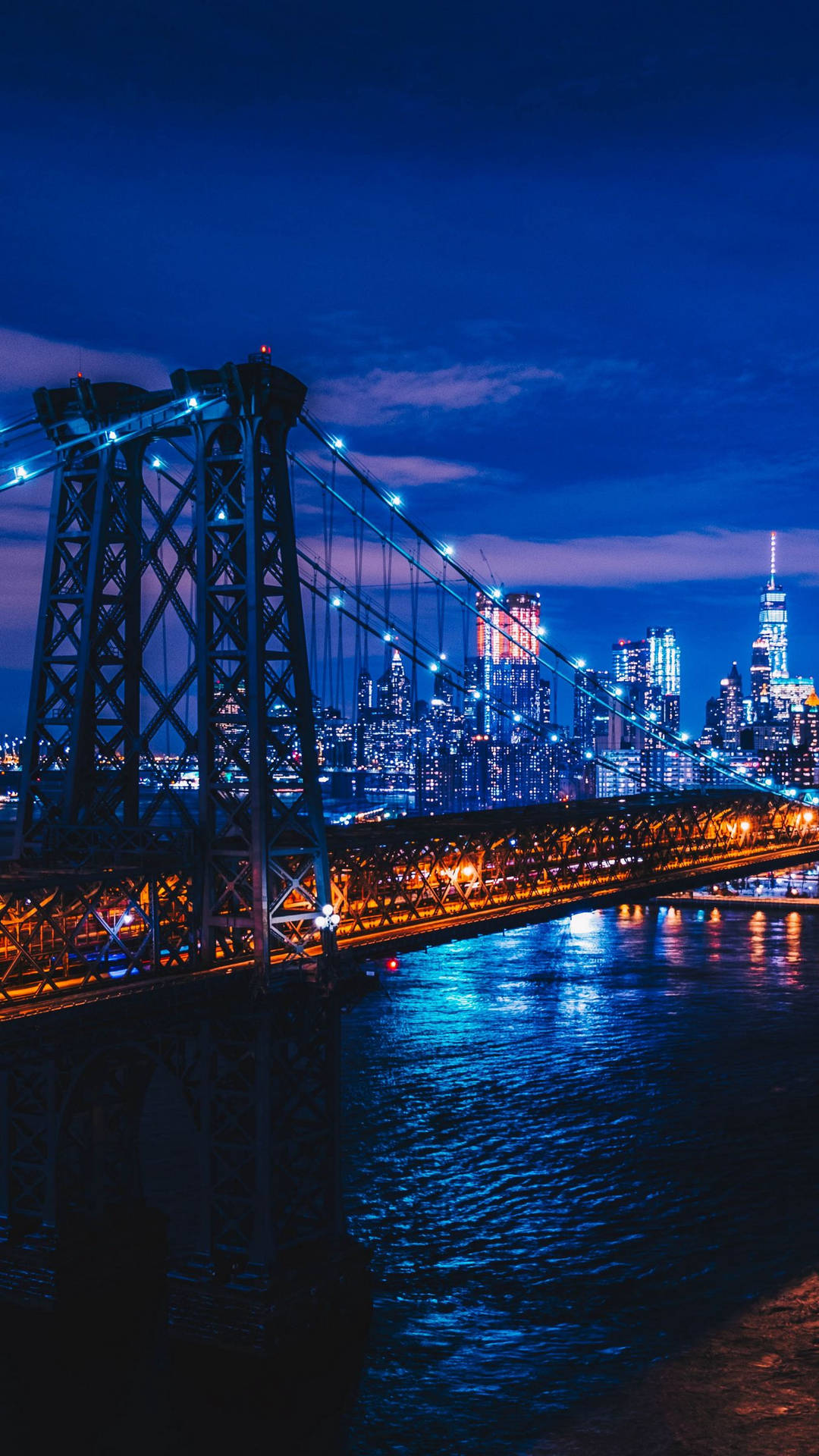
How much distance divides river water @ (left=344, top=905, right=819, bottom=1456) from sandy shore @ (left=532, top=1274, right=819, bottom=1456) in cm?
55

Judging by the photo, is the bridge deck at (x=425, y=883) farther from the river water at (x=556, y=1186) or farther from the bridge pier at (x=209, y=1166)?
the river water at (x=556, y=1186)

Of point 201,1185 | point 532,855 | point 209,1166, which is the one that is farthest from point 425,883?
point 209,1166

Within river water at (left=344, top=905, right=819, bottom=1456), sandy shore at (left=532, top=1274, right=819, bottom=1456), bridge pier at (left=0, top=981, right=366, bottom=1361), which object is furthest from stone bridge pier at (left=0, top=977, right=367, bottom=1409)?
sandy shore at (left=532, top=1274, right=819, bottom=1456)

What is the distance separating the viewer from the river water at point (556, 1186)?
27.4m

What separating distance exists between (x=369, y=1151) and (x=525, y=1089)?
10079 millimetres

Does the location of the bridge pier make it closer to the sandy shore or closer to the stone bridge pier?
the stone bridge pier

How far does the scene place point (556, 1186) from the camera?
3831 cm

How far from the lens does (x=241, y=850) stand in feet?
91.9

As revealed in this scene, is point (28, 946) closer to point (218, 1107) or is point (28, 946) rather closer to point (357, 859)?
point (218, 1107)

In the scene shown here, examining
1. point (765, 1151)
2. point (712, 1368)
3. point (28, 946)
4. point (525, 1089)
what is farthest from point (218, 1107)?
point (525, 1089)

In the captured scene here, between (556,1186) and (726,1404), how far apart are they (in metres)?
12.0

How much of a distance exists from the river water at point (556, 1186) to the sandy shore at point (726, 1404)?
1.80 feet

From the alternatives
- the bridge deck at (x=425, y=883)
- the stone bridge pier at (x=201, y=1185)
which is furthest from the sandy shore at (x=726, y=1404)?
the bridge deck at (x=425, y=883)

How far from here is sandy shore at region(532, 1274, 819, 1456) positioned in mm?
Result: 25031
